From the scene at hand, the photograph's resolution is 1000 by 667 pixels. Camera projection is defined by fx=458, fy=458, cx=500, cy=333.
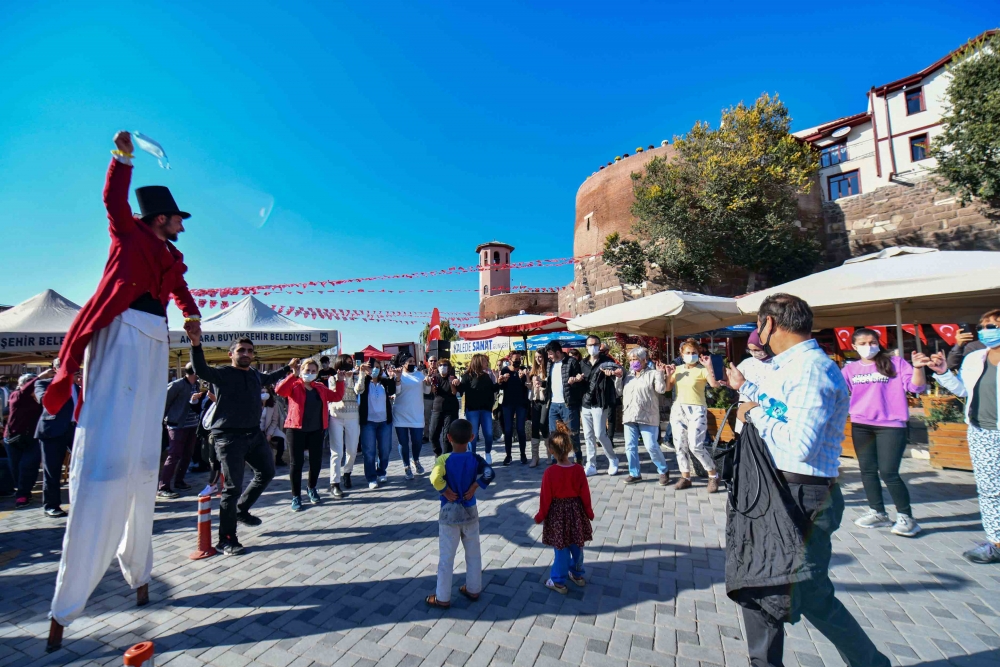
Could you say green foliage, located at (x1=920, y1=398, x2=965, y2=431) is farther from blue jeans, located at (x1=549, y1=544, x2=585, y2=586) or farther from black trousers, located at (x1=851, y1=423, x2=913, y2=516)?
blue jeans, located at (x1=549, y1=544, x2=585, y2=586)

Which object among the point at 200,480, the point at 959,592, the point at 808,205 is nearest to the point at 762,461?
the point at 959,592

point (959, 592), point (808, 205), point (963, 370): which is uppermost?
point (808, 205)

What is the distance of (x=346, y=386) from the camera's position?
6.48 meters

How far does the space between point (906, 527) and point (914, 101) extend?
29.4 metres

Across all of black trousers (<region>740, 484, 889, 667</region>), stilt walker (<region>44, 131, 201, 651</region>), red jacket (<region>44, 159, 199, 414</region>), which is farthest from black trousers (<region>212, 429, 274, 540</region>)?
black trousers (<region>740, 484, 889, 667</region>)

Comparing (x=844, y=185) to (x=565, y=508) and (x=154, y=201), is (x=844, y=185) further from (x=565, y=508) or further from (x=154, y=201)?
(x=154, y=201)

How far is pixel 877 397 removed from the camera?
14.4 ft

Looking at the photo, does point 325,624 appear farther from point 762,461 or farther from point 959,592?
point 959,592

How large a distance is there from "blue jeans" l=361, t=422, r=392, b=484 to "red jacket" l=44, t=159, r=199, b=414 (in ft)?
13.7

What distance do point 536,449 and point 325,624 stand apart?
5000 millimetres

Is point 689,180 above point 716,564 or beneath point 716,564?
above

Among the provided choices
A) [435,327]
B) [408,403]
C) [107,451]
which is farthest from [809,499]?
[435,327]

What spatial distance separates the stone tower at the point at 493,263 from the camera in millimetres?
49438

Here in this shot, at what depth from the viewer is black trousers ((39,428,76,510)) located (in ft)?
18.4
